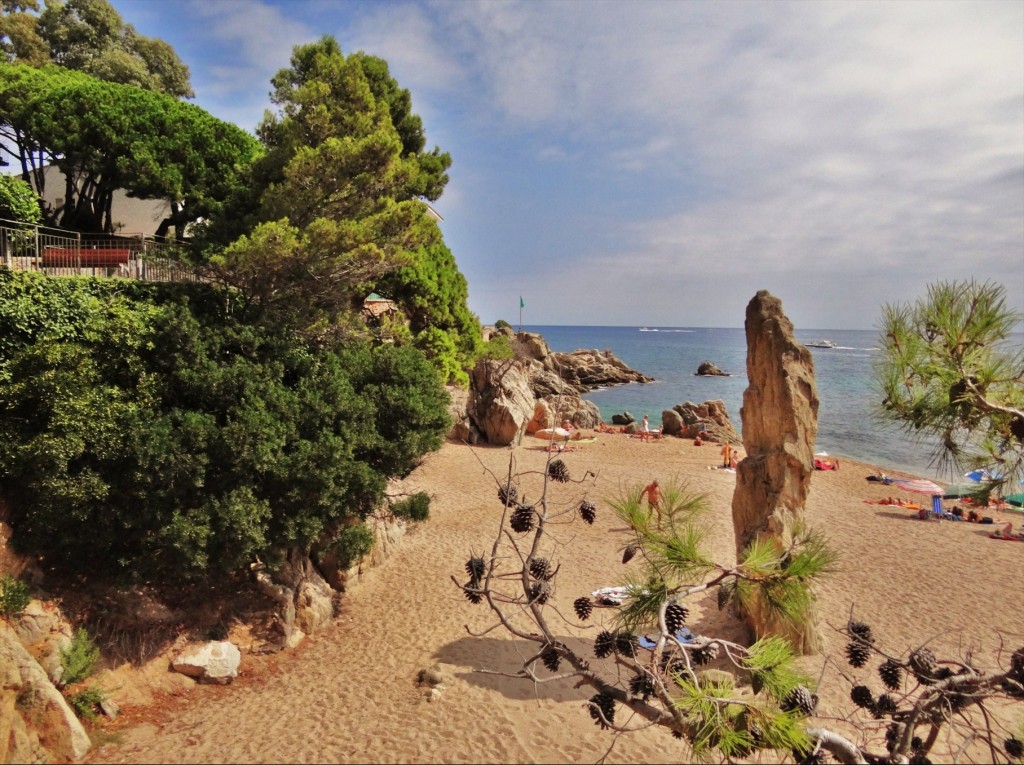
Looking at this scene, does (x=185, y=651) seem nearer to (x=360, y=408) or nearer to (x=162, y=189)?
(x=360, y=408)

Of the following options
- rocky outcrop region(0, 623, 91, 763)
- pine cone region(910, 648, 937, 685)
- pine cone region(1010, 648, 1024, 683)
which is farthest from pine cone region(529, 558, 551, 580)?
rocky outcrop region(0, 623, 91, 763)

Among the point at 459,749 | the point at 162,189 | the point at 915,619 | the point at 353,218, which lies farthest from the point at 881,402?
the point at 162,189

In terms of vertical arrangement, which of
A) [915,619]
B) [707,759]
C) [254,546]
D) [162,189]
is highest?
[162,189]

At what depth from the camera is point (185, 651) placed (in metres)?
9.23

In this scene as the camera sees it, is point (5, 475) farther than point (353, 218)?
No

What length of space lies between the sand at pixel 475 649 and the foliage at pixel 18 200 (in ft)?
35.2

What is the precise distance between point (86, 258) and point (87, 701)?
1044 cm

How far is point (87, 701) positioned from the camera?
24.8 feet

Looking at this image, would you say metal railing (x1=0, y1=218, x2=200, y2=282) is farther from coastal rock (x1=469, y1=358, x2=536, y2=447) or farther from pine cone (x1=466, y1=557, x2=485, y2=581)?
coastal rock (x1=469, y1=358, x2=536, y2=447)

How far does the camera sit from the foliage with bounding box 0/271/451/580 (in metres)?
8.30

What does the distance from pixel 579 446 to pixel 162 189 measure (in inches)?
824

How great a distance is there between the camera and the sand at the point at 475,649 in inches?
287

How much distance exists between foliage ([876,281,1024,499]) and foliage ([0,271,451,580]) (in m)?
8.05

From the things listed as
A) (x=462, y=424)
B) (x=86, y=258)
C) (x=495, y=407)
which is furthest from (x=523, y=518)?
(x=495, y=407)
